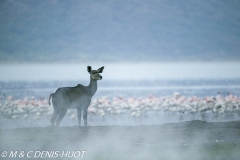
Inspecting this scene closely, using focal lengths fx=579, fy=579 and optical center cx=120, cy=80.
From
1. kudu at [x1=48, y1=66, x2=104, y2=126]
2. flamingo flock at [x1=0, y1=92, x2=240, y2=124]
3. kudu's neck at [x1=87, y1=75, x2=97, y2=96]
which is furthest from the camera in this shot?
flamingo flock at [x1=0, y1=92, x2=240, y2=124]

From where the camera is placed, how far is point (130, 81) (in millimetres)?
54656

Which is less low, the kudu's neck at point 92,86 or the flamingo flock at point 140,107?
the kudu's neck at point 92,86

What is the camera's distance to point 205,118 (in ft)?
40.9

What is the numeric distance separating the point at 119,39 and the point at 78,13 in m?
10.9

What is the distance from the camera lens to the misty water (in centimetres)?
1288

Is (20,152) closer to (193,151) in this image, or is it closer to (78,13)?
(193,151)

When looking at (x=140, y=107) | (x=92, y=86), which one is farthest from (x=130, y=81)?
(x=92, y=86)

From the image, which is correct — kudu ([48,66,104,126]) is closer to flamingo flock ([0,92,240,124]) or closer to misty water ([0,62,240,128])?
misty water ([0,62,240,128])

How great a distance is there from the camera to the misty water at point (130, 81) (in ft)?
42.3

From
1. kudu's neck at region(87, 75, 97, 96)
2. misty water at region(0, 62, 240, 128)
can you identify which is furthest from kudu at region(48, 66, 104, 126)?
misty water at region(0, 62, 240, 128)

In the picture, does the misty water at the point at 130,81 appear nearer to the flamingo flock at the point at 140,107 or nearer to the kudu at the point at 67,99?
the flamingo flock at the point at 140,107

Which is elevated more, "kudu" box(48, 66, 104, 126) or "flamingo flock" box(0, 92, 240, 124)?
A: "kudu" box(48, 66, 104, 126)

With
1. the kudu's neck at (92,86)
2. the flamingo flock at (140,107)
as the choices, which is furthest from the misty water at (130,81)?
the kudu's neck at (92,86)

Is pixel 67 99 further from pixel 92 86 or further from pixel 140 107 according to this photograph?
pixel 140 107
